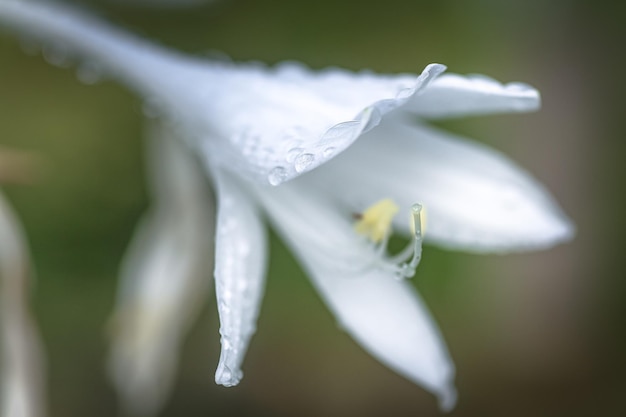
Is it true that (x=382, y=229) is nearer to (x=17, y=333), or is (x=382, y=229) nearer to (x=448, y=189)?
(x=448, y=189)

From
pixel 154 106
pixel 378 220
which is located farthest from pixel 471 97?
pixel 154 106

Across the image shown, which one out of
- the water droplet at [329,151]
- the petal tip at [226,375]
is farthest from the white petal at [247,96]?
the petal tip at [226,375]

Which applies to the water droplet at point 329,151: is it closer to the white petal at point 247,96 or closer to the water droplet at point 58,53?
the white petal at point 247,96

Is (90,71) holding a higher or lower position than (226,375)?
higher

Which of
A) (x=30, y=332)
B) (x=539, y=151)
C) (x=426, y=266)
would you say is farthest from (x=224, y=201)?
(x=539, y=151)

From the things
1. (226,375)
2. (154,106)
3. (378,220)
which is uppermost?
(154,106)

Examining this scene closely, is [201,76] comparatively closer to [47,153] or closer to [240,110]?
[240,110]

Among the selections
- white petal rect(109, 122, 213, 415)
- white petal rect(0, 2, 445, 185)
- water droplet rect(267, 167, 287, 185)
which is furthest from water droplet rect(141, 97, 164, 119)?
water droplet rect(267, 167, 287, 185)
